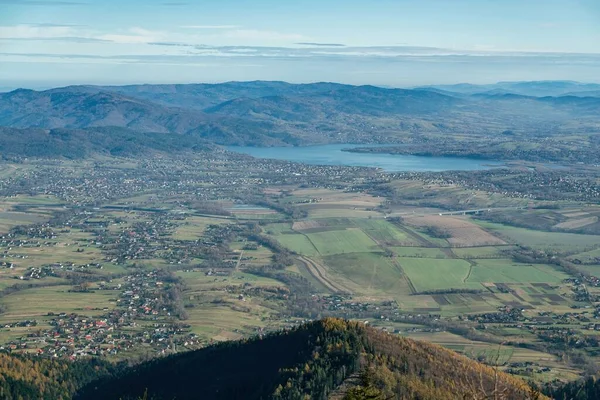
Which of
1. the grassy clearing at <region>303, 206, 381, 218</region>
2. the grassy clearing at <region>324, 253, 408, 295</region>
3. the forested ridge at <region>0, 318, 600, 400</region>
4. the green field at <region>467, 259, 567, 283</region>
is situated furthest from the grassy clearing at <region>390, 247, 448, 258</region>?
the forested ridge at <region>0, 318, 600, 400</region>

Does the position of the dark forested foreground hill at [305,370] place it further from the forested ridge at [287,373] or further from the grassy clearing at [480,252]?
the grassy clearing at [480,252]

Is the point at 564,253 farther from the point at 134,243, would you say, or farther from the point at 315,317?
the point at 134,243

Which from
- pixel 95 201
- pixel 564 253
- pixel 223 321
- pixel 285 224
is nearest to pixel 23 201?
pixel 95 201

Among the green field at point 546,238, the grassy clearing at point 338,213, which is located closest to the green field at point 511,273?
the green field at point 546,238

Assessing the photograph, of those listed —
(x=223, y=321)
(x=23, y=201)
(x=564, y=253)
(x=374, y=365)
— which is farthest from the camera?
(x=23, y=201)

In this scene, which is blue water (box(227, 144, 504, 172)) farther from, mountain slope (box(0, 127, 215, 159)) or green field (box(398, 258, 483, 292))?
green field (box(398, 258, 483, 292))

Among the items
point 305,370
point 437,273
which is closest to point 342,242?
point 437,273
